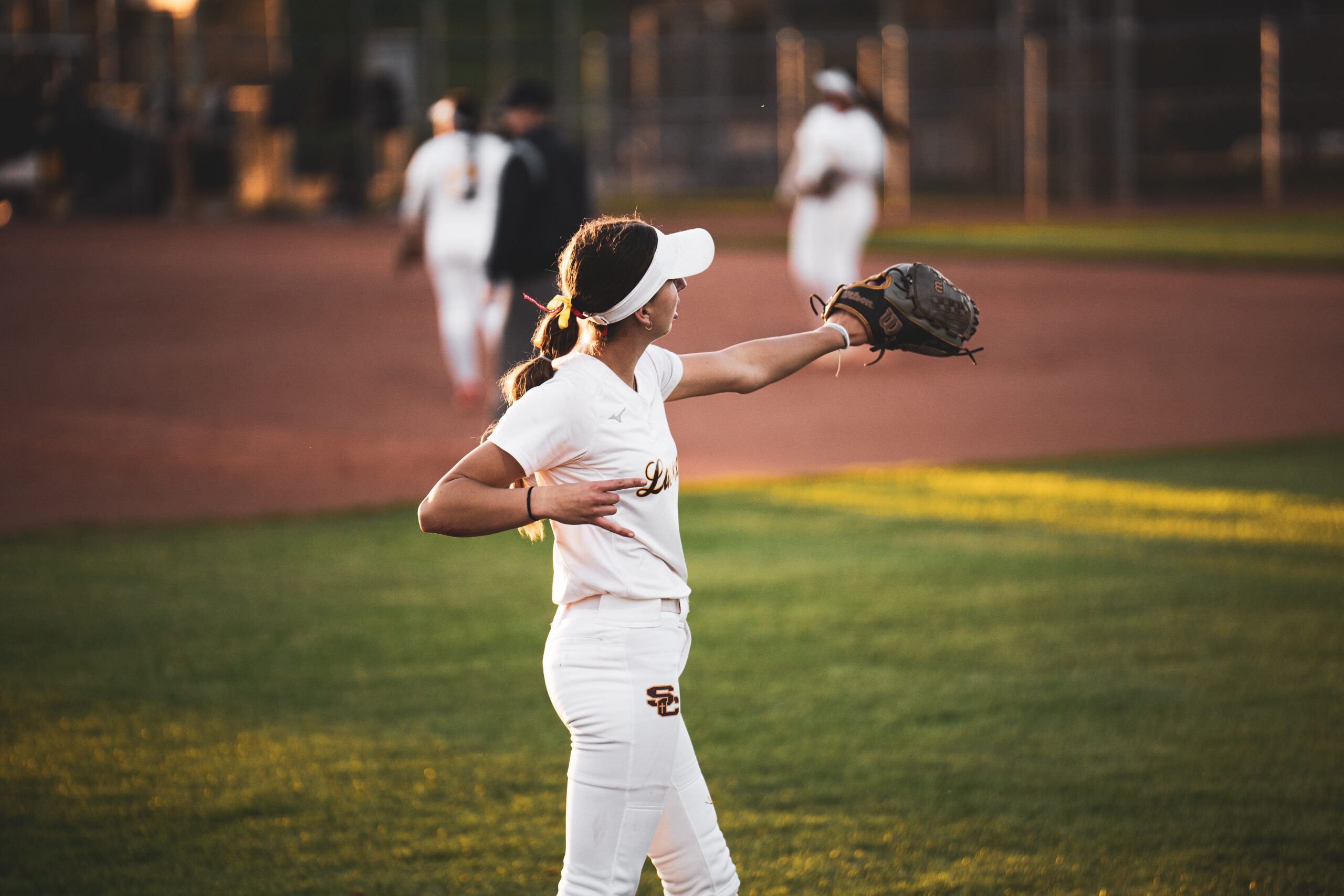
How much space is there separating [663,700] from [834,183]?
1042 centimetres

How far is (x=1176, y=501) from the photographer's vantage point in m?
8.12

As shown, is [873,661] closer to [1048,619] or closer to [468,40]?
[1048,619]

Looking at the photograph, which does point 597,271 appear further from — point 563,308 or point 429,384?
point 429,384

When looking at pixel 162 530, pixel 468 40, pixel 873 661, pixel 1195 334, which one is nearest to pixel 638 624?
pixel 873 661

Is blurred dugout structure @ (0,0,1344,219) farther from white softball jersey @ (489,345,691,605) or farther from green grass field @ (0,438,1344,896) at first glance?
white softball jersey @ (489,345,691,605)

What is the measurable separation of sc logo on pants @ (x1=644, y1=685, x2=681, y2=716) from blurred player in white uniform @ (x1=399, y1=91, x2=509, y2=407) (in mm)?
7234

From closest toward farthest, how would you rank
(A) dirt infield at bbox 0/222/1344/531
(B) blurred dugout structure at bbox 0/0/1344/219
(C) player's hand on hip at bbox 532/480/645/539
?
(C) player's hand on hip at bbox 532/480/645/539
(A) dirt infield at bbox 0/222/1344/531
(B) blurred dugout structure at bbox 0/0/1344/219

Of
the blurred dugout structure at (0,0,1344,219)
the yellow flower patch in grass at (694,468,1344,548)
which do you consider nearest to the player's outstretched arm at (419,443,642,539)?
the yellow flower patch in grass at (694,468,1344,548)

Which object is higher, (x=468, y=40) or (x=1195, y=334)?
(x=468, y=40)

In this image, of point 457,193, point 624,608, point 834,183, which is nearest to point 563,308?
point 624,608

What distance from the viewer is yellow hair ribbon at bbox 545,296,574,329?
2855mm

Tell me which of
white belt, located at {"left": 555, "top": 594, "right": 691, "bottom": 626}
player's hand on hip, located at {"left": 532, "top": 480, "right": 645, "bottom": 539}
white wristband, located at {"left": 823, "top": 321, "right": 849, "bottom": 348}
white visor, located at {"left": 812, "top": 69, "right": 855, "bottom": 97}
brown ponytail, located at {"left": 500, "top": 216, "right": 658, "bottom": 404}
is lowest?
white belt, located at {"left": 555, "top": 594, "right": 691, "bottom": 626}

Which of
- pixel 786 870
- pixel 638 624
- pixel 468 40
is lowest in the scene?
pixel 786 870

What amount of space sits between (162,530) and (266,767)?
3.88 m
